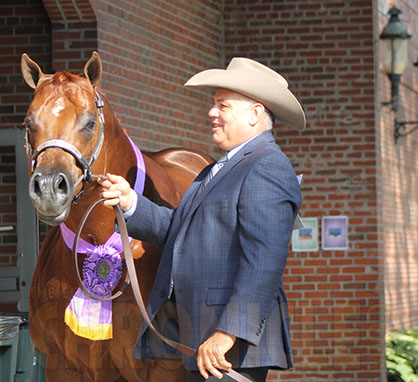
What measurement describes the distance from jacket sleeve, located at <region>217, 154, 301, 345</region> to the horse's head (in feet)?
2.26

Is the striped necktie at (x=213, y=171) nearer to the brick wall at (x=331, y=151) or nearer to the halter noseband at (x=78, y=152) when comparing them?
the halter noseband at (x=78, y=152)

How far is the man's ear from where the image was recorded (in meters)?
3.66

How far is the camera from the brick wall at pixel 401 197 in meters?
12.0

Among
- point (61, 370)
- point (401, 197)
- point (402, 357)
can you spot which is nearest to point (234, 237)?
point (61, 370)

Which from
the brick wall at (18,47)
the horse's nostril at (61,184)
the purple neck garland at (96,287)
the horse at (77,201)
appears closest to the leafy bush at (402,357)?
the brick wall at (18,47)

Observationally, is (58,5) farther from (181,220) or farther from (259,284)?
(259,284)

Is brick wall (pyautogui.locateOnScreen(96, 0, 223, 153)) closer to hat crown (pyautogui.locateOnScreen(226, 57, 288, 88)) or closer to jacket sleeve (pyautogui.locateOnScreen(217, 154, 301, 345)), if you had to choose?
hat crown (pyautogui.locateOnScreen(226, 57, 288, 88))

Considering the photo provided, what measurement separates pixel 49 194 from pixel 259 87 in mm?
943

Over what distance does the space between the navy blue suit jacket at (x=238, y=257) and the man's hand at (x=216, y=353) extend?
1.7 inches

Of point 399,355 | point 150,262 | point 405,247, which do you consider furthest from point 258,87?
point 405,247

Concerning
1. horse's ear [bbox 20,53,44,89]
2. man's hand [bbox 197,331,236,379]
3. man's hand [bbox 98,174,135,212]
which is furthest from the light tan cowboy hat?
man's hand [bbox 197,331,236,379]

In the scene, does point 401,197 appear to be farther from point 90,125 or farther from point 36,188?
point 36,188

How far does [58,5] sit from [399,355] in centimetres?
560

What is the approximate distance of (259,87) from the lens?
11.8 ft
